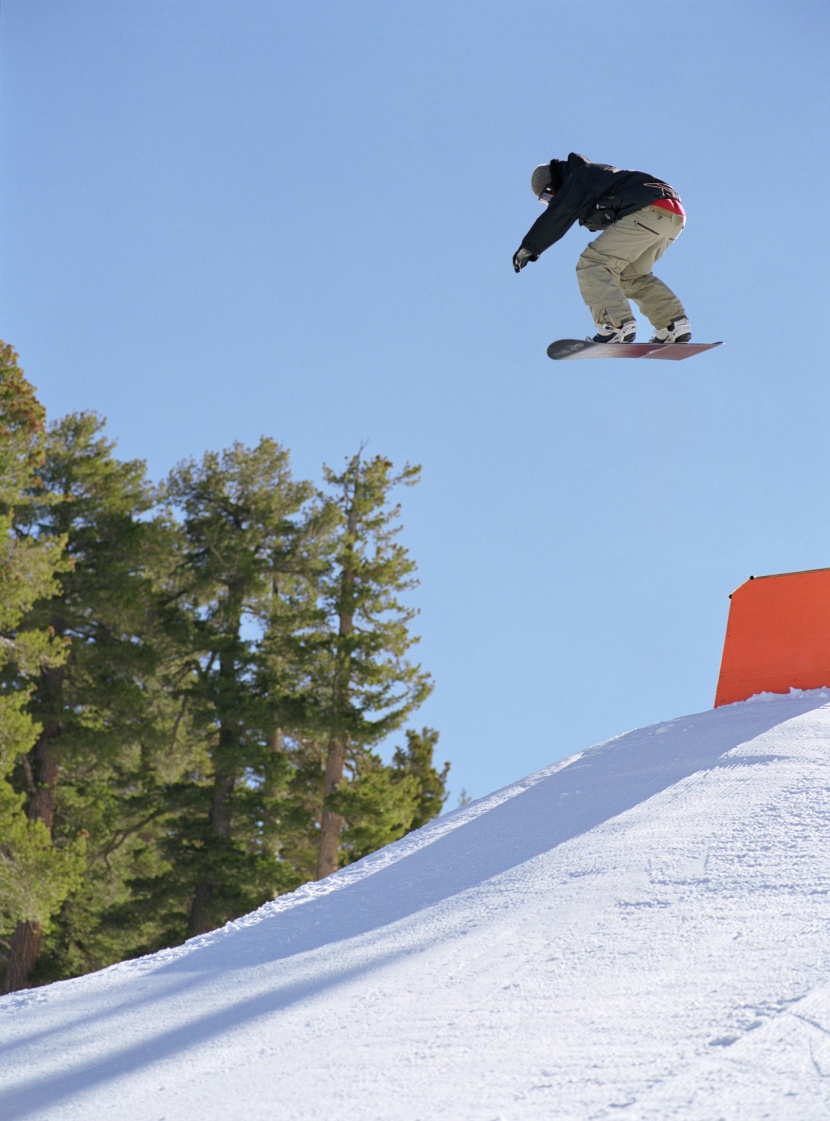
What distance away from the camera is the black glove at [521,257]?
21.5ft

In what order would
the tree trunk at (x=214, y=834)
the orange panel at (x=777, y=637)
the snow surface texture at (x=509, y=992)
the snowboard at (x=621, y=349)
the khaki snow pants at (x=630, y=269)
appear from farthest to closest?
the tree trunk at (x=214, y=834) → the orange panel at (x=777, y=637) → the snowboard at (x=621, y=349) → the khaki snow pants at (x=630, y=269) → the snow surface texture at (x=509, y=992)

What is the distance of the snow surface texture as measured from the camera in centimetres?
223

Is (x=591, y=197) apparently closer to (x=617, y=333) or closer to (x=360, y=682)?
(x=617, y=333)

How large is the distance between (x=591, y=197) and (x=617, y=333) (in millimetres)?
865

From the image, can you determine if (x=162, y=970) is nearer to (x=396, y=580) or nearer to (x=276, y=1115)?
(x=276, y=1115)

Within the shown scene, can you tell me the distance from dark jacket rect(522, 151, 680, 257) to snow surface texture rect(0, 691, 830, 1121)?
3476mm

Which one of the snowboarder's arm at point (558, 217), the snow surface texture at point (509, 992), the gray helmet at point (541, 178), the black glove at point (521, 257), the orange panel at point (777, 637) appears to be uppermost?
the gray helmet at point (541, 178)

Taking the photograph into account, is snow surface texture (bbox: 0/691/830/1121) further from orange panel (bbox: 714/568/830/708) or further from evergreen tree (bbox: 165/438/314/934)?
evergreen tree (bbox: 165/438/314/934)

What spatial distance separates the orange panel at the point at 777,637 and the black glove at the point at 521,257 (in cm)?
295

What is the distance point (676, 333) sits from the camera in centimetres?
705

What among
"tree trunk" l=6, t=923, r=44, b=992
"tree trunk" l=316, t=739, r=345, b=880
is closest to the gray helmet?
"tree trunk" l=316, t=739, r=345, b=880

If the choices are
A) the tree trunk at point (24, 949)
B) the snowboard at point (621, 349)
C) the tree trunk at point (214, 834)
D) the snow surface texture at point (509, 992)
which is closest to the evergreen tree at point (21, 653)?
the tree trunk at point (24, 949)

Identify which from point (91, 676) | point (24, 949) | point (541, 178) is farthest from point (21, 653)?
point (541, 178)

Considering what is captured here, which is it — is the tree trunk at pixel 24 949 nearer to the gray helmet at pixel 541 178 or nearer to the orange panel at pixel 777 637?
the orange panel at pixel 777 637
